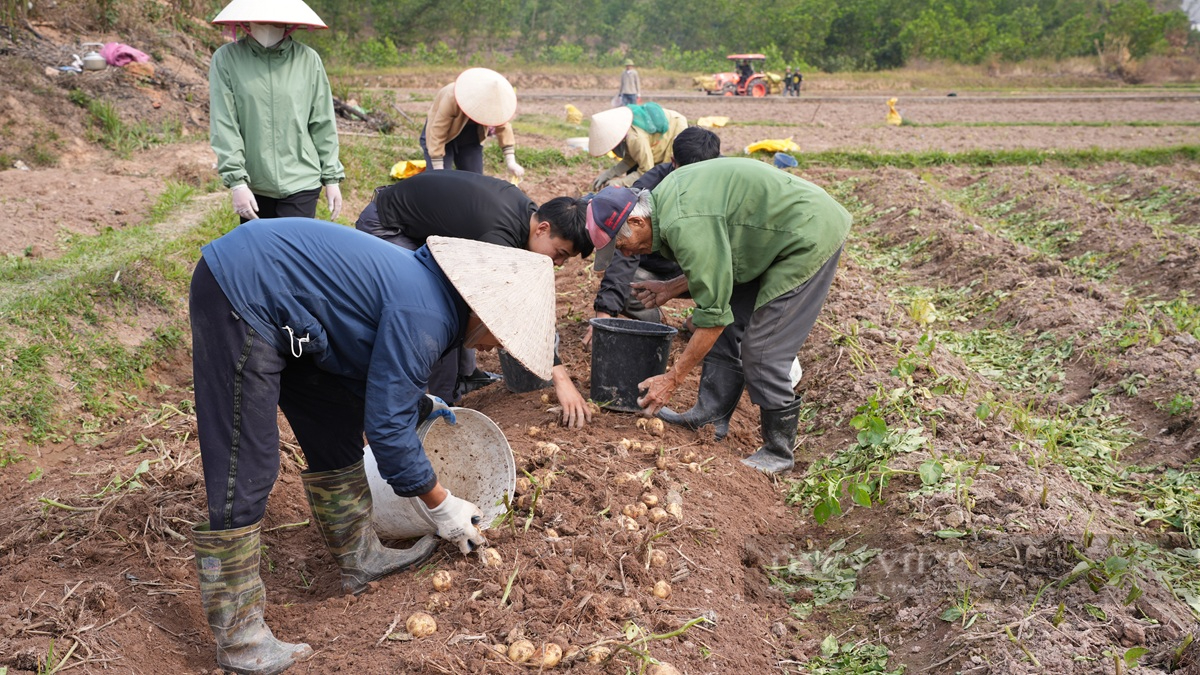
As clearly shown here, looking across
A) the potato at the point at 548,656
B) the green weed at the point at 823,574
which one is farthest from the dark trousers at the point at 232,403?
the green weed at the point at 823,574

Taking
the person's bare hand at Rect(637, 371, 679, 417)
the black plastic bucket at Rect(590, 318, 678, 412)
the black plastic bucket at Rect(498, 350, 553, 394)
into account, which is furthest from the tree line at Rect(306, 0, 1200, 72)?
the person's bare hand at Rect(637, 371, 679, 417)

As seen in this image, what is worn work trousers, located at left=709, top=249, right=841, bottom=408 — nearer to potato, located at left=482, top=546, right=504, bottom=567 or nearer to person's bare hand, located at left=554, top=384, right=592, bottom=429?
person's bare hand, located at left=554, top=384, right=592, bottom=429

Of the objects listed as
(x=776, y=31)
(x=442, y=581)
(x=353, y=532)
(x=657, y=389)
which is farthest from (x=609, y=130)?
(x=776, y=31)

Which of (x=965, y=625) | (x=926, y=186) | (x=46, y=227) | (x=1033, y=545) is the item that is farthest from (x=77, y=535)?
(x=926, y=186)

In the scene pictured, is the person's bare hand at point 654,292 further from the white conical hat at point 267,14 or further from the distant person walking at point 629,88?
the distant person walking at point 629,88

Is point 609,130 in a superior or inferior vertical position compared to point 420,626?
superior

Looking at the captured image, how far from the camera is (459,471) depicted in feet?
11.0

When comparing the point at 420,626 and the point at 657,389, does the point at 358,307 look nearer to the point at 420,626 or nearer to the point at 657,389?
the point at 420,626

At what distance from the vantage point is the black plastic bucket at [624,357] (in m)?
4.18

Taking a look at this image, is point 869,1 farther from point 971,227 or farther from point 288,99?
point 288,99

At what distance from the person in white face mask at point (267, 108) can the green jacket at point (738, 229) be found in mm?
1941

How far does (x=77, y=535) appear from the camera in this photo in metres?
3.17

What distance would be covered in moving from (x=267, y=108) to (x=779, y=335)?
2.62 m

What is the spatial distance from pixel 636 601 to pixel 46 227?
551 centimetres
